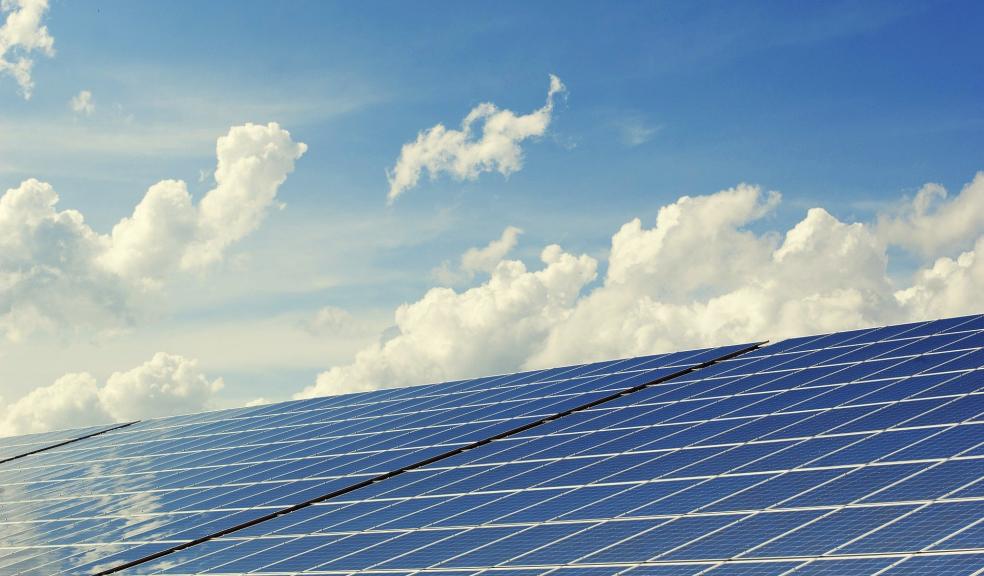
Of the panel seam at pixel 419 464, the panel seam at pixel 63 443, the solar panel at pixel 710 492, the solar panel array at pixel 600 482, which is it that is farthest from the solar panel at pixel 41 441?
the solar panel at pixel 710 492

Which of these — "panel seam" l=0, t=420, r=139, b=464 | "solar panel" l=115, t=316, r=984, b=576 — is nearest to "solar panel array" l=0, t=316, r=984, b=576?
"solar panel" l=115, t=316, r=984, b=576

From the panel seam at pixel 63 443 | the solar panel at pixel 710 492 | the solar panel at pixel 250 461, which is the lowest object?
the solar panel at pixel 710 492

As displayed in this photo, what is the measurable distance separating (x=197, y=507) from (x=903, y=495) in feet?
57.5

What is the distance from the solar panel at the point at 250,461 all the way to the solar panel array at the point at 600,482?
0.13 meters

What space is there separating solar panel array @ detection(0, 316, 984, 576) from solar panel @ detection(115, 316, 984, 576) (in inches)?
2.4

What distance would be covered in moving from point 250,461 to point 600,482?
14.5m

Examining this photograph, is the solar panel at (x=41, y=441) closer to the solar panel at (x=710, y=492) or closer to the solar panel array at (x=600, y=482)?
the solar panel array at (x=600, y=482)

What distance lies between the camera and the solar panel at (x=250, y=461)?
26.5m

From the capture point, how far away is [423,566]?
19.0 metres

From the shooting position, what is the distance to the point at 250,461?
109 feet

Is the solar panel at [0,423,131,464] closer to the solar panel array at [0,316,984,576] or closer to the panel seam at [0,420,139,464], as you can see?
the panel seam at [0,420,139,464]

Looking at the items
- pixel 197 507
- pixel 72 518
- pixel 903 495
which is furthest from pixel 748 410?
pixel 72 518

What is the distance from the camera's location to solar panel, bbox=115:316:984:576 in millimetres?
16152

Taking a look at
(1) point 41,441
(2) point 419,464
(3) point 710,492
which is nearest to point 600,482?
(3) point 710,492
